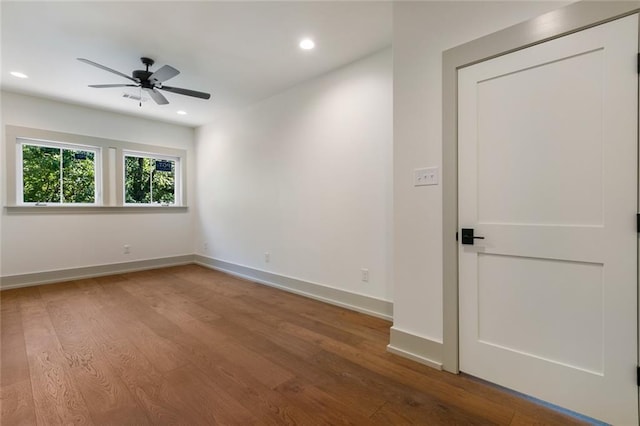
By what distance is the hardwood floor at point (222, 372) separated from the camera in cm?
154

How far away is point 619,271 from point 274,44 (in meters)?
3.08

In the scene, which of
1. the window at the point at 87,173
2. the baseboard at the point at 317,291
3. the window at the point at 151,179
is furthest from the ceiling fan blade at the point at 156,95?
the baseboard at the point at 317,291

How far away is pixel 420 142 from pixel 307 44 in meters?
1.62

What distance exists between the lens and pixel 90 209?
4645mm

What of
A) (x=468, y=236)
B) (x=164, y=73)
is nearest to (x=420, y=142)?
(x=468, y=236)

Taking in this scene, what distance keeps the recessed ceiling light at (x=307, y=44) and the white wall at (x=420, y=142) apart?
0.90 meters

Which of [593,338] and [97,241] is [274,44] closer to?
[593,338]

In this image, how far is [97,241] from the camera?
472 cm

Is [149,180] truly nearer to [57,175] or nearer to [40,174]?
[57,175]

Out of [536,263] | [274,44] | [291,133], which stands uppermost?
[274,44]

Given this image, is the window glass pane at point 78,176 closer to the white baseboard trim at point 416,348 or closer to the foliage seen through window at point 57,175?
the foliage seen through window at point 57,175

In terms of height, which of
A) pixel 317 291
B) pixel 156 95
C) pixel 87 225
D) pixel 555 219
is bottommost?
pixel 317 291

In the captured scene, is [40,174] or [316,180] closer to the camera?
[316,180]

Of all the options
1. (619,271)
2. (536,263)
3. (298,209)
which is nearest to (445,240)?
(536,263)
